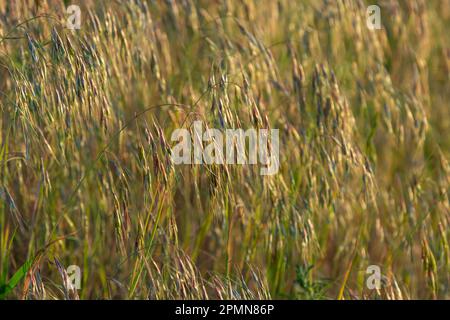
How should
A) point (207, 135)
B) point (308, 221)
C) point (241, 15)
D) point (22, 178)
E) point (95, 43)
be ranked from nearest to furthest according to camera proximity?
point (207, 135), point (95, 43), point (308, 221), point (22, 178), point (241, 15)

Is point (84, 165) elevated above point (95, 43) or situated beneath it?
situated beneath

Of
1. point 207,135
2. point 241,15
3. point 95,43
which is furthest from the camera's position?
point 241,15

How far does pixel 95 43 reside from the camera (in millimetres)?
2164

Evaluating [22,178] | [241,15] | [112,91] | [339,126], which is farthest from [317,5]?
[22,178]

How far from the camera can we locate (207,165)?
2037mm

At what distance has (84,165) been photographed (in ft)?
8.51

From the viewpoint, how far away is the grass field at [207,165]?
6.79ft

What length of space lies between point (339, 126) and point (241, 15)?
734 mm

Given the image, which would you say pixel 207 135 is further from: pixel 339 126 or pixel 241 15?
pixel 241 15

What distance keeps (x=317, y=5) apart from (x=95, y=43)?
4.20ft

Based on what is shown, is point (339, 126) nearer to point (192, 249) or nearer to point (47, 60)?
point (192, 249)

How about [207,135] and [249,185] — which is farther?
[249,185]

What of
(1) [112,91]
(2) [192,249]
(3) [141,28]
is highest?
(3) [141,28]

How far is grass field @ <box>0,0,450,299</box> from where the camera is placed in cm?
207
